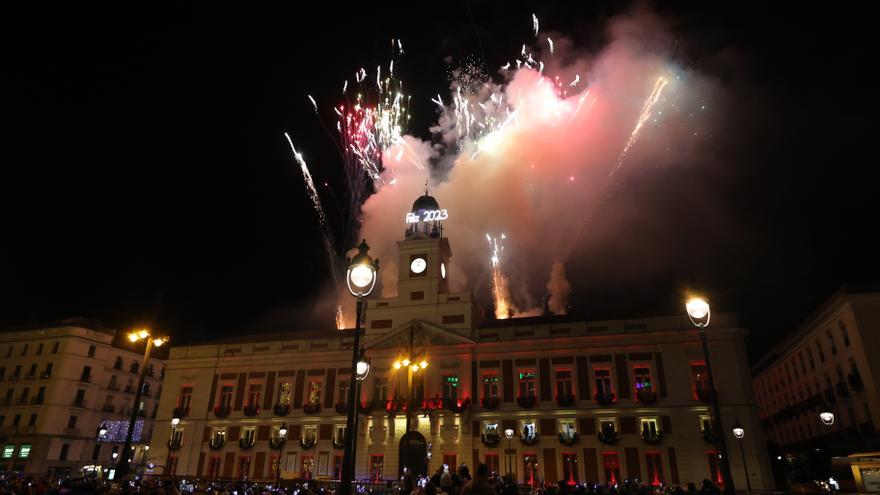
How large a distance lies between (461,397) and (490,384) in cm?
270

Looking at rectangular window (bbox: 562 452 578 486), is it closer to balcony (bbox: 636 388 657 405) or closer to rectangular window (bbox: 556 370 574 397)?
rectangular window (bbox: 556 370 574 397)

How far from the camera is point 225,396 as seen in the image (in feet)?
168

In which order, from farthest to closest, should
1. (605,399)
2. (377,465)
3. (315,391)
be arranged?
(315,391) < (377,465) < (605,399)

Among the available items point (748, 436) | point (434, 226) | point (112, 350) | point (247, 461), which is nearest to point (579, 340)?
point (748, 436)

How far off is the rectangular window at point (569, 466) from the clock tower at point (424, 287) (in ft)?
41.5

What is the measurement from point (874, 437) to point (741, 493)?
911cm

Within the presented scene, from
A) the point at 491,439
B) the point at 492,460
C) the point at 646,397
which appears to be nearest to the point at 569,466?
the point at 492,460

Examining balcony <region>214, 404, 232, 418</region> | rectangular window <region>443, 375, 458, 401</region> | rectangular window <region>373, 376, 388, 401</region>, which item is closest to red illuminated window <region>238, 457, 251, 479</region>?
balcony <region>214, 404, 232, 418</region>

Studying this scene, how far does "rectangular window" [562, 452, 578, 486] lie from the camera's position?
1572 inches

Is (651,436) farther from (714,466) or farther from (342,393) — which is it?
(342,393)

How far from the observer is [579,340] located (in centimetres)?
4397

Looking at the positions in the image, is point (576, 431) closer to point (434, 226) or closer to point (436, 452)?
point (436, 452)

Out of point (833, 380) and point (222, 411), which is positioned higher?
point (833, 380)

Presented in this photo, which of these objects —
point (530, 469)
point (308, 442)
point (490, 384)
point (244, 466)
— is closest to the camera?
point (530, 469)
